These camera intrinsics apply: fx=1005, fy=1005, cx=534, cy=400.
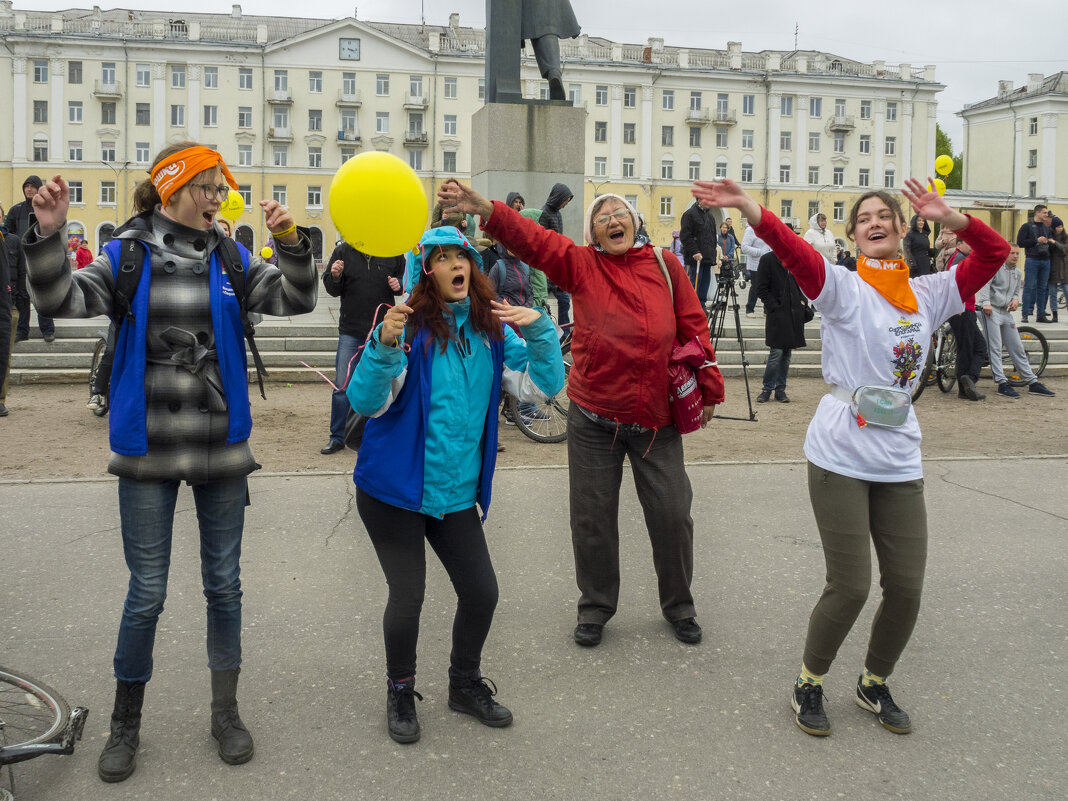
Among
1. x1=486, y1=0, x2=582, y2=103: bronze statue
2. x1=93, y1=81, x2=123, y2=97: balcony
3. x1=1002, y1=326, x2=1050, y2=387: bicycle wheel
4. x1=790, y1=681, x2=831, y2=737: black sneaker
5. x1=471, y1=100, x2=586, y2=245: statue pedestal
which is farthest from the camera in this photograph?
x1=93, y1=81, x2=123, y2=97: balcony

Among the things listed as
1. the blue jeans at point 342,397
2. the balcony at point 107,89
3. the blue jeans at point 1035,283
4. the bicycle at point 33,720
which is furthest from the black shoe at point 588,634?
the balcony at point 107,89

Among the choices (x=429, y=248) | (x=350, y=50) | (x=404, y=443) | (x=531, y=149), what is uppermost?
(x=350, y=50)

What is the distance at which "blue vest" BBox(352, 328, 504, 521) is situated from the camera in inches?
133

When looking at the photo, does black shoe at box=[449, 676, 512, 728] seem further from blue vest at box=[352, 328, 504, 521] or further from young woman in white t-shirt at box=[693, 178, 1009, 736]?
young woman in white t-shirt at box=[693, 178, 1009, 736]

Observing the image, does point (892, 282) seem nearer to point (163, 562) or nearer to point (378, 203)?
point (378, 203)

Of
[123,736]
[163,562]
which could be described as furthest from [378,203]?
[123,736]

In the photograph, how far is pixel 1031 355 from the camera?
540 inches

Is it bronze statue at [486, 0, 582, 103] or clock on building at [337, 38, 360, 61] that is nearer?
bronze statue at [486, 0, 582, 103]

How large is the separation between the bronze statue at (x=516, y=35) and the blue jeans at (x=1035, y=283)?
32.7 feet

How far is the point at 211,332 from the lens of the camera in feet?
10.9

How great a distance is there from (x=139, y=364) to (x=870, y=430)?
8.12 ft

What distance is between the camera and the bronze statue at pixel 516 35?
1287 centimetres

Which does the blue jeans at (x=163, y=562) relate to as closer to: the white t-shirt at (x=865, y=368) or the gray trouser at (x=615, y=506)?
the gray trouser at (x=615, y=506)

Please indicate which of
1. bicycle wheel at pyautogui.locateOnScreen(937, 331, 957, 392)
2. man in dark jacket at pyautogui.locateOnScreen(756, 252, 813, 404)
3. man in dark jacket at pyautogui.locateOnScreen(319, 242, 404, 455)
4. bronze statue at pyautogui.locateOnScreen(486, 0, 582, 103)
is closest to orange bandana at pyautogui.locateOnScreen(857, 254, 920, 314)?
man in dark jacket at pyautogui.locateOnScreen(319, 242, 404, 455)
